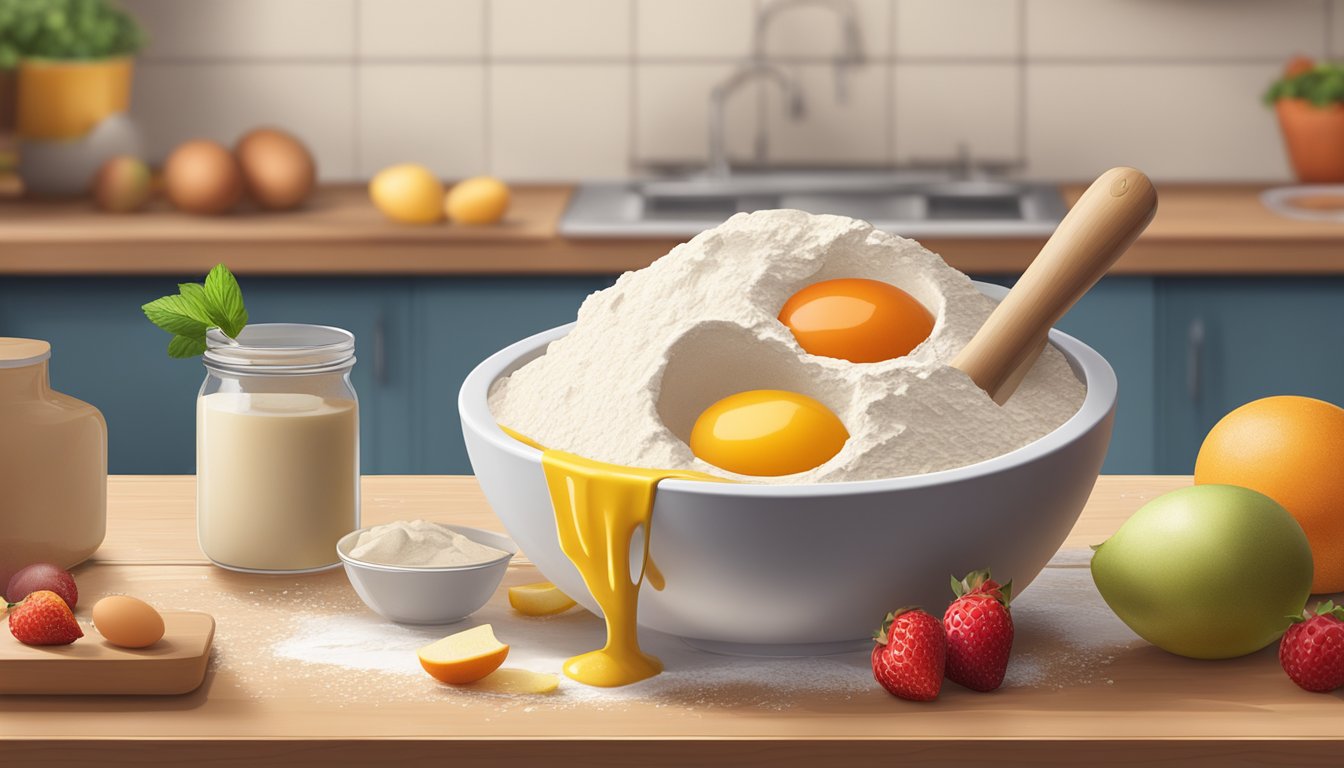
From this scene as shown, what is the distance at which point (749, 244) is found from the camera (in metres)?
1.07

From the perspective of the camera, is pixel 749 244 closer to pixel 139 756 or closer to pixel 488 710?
pixel 488 710

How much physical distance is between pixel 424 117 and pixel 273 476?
1991 millimetres

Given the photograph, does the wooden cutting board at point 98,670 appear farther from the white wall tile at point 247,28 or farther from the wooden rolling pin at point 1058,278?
the white wall tile at point 247,28

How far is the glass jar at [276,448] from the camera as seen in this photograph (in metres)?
1.08

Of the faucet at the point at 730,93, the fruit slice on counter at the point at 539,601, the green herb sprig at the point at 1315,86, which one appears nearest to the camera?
the fruit slice on counter at the point at 539,601

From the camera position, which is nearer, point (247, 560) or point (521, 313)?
point (247, 560)

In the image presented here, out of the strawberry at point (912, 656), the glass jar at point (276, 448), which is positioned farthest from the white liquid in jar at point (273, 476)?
the strawberry at point (912, 656)

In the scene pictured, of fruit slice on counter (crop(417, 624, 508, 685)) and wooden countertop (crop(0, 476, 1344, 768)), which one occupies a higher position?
fruit slice on counter (crop(417, 624, 508, 685))

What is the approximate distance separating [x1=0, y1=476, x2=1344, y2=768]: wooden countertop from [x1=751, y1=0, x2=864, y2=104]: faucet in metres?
2.05

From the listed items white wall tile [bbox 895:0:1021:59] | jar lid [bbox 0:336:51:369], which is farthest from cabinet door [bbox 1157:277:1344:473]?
jar lid [bbox 0:336:51:369]

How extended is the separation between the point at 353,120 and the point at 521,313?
2.58ft

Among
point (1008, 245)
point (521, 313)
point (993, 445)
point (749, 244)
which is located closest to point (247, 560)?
point (749, 244)

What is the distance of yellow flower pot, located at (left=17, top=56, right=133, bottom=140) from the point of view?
2.61m

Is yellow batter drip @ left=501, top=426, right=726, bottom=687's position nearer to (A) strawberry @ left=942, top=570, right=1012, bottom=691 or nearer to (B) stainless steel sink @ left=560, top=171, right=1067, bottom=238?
(A) strawberry @ left=942, top=570, right=1012, bottom=691
